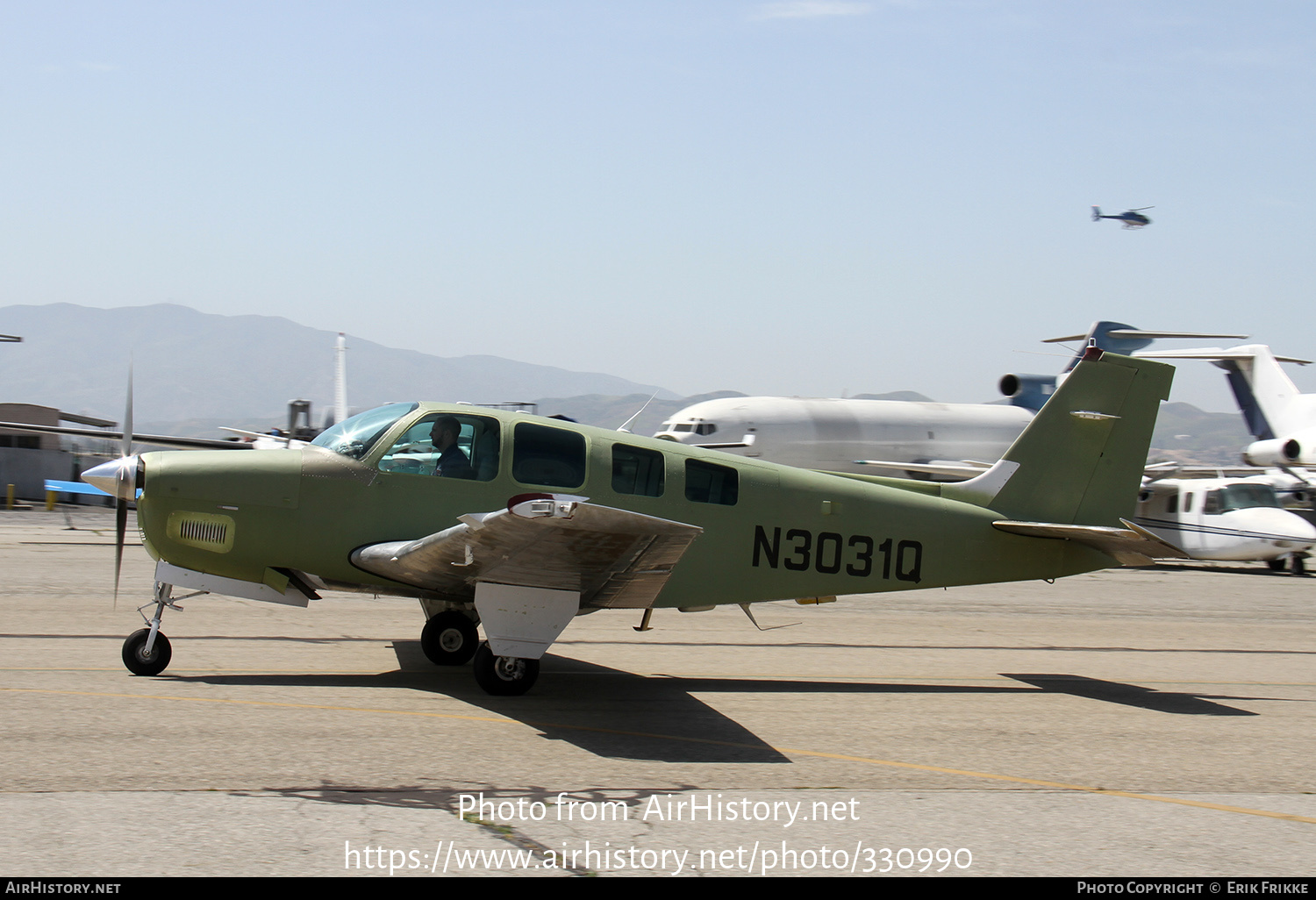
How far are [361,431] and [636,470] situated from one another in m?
2.32

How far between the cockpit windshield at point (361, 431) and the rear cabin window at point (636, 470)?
1752 millimetres

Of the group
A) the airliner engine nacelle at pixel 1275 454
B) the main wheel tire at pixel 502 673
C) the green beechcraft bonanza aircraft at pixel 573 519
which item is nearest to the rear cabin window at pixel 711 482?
the green beechcraft bonanza aircraft at pixel 573 519

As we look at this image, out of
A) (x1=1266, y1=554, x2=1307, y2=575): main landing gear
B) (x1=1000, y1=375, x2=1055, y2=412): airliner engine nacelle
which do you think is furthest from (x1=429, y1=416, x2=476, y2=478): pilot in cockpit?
(x1=1000, y1=375, x2=1055, y2=412): airliner engine nacelle

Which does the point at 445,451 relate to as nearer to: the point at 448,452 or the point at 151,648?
the point at 448,452

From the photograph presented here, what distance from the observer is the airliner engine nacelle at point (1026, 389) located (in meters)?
39.2

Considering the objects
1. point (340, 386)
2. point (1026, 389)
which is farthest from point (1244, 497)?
point (340, 386)

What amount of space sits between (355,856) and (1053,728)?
5.64 meters

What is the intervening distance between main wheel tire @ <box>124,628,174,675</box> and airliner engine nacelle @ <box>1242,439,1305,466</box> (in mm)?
30852

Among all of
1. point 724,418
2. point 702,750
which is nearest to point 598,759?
point 702,750

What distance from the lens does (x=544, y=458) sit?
8656mm

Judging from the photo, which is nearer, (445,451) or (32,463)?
(445,451)

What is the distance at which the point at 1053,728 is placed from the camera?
8.02 meters

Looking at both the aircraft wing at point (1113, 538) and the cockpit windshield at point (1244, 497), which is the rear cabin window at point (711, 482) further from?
the cockpit windshield at point (1244, 497)
